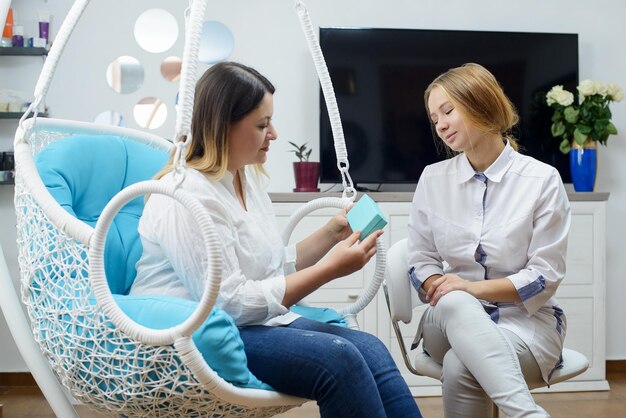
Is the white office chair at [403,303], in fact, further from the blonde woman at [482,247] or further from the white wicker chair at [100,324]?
the white wicker chair at [100,324]

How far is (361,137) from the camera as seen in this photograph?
3564mm

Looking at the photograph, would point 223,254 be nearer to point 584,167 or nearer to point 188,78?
point 188,78

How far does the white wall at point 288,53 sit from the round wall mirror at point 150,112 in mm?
32

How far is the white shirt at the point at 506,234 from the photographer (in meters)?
1.78

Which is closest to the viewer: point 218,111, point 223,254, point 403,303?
point 223,254

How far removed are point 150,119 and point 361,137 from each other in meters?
0.96

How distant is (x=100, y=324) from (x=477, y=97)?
3.27ft

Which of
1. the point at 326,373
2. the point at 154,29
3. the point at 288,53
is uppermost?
the point at 154,29

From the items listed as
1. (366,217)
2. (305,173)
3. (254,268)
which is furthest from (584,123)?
(254,268)

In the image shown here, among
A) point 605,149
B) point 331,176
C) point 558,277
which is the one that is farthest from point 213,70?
point 605,149

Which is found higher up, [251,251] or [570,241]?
[251,251]

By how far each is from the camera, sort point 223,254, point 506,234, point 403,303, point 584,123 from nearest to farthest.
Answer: point 223,254
point 506,234
point 403,303
point 584,123

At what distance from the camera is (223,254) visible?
155 centimetres

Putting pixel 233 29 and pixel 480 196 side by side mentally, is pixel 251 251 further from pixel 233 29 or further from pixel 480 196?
pixel 233 29
